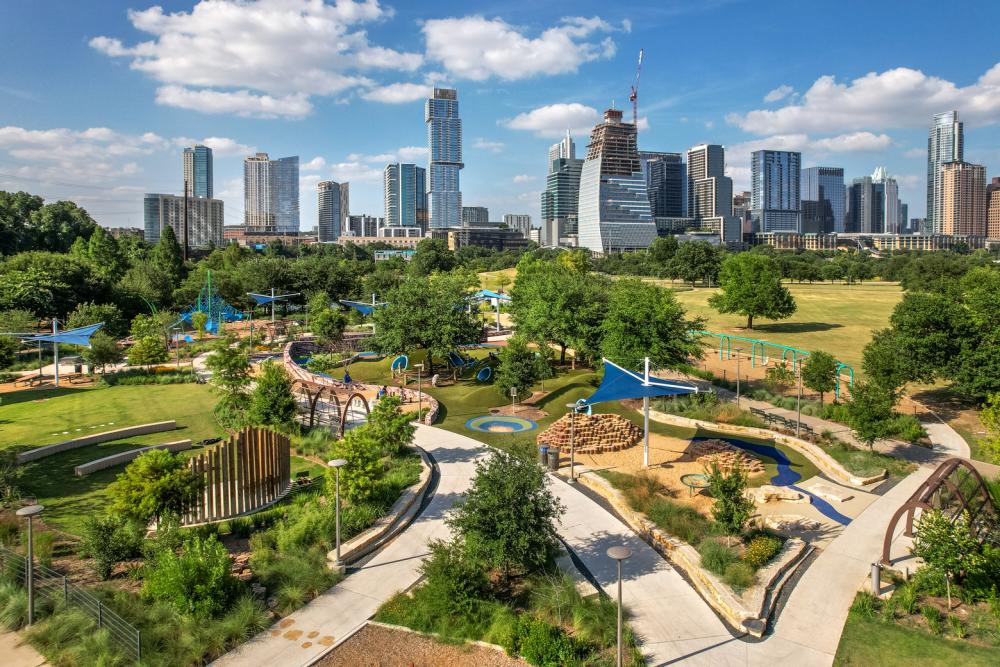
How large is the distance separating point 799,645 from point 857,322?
2531 inches

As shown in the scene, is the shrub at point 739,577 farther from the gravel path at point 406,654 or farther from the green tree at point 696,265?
the green tree at point 696,265

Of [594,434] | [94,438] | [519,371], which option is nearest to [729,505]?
[594,434]

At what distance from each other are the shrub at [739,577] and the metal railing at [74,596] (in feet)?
36.2

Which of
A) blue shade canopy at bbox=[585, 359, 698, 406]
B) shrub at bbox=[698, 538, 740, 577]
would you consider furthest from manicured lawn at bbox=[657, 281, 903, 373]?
shrub at bbox=[698, 538, 740, 577]

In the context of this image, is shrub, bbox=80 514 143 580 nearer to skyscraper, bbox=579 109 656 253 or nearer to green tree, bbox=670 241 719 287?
green tree, bbox=670 241 719 287

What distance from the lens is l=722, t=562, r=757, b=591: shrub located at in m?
13.3

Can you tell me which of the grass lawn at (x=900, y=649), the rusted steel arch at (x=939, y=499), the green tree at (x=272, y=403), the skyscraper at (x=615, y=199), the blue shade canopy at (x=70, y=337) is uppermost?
the skyscraper at (x=615, y=199)

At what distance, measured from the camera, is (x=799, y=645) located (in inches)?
460

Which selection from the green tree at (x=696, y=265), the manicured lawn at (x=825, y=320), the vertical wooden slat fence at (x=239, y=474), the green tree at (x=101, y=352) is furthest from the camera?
the green tree at (x=696, y=265)

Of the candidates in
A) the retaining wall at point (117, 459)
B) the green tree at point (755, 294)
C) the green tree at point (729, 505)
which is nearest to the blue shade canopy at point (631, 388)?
the green tree at point (729, 505)

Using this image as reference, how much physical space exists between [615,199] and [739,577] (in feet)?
614

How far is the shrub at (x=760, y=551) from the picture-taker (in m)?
14.2

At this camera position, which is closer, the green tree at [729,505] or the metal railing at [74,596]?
the metal railing at [74,596]

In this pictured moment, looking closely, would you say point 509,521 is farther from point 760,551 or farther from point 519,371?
point 519,371
